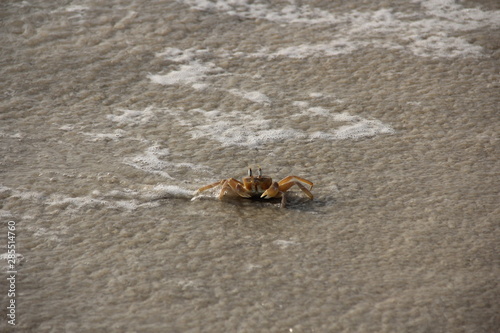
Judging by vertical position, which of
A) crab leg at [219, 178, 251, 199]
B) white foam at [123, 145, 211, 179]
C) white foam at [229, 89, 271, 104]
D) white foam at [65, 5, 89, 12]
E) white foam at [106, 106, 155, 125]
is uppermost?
white foam at [65, 5, 89, 12]

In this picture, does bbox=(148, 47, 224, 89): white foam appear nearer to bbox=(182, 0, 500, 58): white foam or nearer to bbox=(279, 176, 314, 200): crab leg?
bbox=(182, 0, 500, 58): white foam

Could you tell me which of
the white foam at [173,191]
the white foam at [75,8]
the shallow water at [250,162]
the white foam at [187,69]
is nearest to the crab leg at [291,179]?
the shallow water at [250,162]

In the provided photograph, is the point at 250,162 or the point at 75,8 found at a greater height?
the point at 75,8

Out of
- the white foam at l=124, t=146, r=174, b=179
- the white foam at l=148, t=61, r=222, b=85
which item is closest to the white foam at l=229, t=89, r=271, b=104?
the white foam at l=148, t=61, r=222, b=85

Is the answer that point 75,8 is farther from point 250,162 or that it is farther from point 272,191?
point 272,191

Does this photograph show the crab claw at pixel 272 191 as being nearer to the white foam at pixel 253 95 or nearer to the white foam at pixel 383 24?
the white foam at pixel 253 95

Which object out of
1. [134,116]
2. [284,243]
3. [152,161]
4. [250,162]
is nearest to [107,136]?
[134,116]
